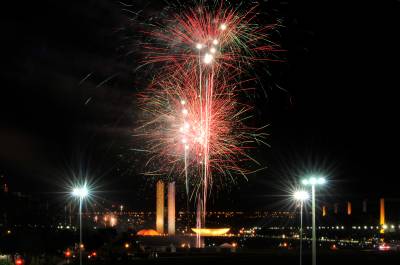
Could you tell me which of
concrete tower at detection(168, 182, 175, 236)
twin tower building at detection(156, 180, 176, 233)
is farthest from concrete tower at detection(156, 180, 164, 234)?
concrete tower at detection(168, 182, 175, 236)

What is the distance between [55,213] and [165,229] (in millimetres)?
19100

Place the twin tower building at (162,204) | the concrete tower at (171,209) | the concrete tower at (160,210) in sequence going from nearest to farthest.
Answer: the concrete tower at (171,209) → the twin tower building at (162,204) → the concrete tower at (160,210)

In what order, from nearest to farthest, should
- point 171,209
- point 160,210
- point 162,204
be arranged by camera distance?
point 171,209 < point 160,210 < point 162,204

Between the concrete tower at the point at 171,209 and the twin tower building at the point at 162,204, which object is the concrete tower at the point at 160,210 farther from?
the concrete tower at the point at 171,209

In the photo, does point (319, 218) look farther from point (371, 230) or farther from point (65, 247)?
point (65, 247)

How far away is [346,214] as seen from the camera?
502 ft

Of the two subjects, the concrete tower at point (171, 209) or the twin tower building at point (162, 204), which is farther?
the twin tower building at point (162, 204)

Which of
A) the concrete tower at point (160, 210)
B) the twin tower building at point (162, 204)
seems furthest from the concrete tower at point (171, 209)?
the concrete tower at point (160, 210)

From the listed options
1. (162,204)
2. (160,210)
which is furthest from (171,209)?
(162,204)

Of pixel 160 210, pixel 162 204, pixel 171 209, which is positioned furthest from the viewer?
pixel 162 204

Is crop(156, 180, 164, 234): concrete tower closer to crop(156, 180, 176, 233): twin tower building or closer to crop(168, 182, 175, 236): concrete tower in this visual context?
crop(156, 180, 176, 233): twin tower building

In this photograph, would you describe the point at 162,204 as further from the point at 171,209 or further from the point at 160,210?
the point at 171,209

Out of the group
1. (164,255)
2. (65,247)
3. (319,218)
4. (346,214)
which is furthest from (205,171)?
(319,218)

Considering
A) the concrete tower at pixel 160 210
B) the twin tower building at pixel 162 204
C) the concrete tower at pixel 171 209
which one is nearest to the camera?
the concrete tower at pixel 171 209
